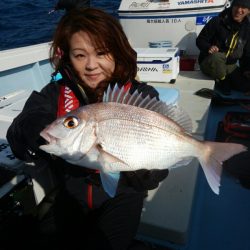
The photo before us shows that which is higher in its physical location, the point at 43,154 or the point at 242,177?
the point at 43,154

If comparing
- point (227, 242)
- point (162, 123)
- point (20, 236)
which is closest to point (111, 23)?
point (162, 123)

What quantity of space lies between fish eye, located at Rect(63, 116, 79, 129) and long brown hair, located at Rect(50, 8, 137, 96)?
1.94 ft

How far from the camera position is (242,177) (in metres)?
2.62

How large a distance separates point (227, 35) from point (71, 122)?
436cm

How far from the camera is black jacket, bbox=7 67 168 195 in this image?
154 cm

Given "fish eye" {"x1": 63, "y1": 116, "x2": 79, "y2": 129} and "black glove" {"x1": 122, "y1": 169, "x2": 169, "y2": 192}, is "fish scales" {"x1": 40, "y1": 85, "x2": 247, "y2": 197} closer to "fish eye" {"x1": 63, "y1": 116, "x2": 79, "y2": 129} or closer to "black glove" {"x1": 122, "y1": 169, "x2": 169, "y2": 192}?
"fish eye" {"x1": 63, "y1": 116, "x2": 79, "y2": 129}

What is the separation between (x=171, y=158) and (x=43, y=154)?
70 cm

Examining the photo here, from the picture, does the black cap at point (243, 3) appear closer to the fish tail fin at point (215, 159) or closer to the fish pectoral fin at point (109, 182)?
the fish tail fin at point (215, 159)

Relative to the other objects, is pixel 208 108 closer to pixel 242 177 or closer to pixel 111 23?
pixel 242 177

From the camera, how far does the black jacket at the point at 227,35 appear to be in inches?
191

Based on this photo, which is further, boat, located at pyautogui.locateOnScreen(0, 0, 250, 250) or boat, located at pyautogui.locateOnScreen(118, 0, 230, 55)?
boat, located at pyautogui.locateOnScreen(118, 0, 230, 55)

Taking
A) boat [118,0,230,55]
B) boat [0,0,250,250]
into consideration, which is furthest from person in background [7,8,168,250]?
boat [118,0,230,55]

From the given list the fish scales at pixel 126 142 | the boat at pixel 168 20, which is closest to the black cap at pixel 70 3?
the boat at pixel 168 20

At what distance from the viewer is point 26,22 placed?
10625 millimetres
